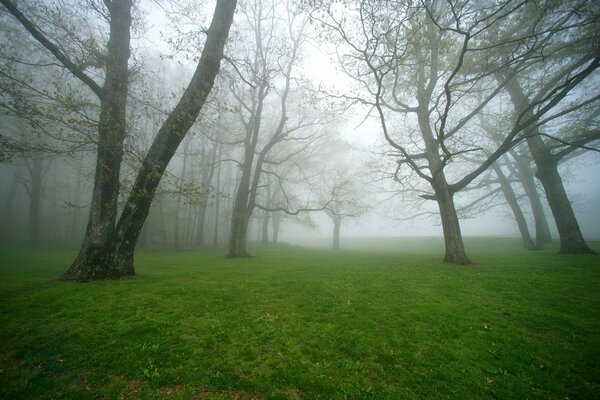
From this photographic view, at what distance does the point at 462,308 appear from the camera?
6.11 meters

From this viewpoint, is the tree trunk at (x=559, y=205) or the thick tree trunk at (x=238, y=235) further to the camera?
the thick tree trunk at (x=238, y=235)

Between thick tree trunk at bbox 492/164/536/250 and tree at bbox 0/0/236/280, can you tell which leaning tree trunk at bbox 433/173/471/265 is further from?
thick tree trunk at bbox 492/164/536/250

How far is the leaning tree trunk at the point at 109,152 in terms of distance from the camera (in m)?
8.13

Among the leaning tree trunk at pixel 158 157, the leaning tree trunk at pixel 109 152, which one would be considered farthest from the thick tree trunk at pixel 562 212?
the leaning tree trunk at pixel 109 152

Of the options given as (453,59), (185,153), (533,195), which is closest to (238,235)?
(185,153)

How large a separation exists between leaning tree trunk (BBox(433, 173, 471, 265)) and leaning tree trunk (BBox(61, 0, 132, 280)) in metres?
13.5

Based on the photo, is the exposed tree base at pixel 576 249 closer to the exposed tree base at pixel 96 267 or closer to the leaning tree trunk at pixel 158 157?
the leaning tree trunk at pixel 158 157

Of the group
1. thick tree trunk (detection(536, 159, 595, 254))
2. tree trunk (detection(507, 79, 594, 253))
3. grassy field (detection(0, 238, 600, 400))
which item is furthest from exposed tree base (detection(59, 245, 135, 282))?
thick tree trunk (detection(536, 159, 595, 254))

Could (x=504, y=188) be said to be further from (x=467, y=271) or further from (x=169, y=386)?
(x=169, y=386)

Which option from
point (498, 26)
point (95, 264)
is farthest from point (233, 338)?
point (498, 26)

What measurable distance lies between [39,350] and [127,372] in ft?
6.14

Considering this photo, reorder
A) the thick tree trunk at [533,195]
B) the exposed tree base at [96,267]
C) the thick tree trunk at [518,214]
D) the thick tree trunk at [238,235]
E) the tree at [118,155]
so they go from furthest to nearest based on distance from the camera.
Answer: the thick tree trunk at [533,195] → the thick tree trunk at [518,214] → the thick tree trunk at [238,235] → the tree at [118,155] → the exposed tree base at [96,267]

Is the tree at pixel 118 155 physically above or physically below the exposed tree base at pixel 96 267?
above

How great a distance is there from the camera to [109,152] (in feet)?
28.7
